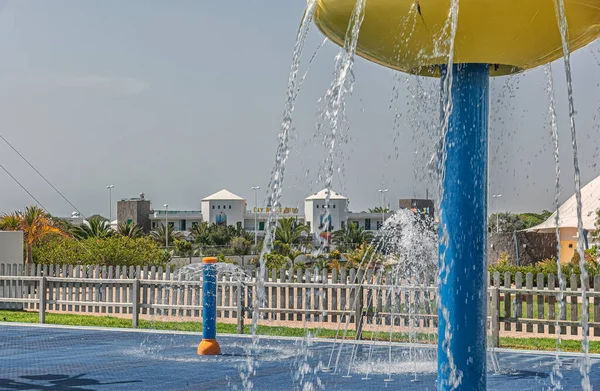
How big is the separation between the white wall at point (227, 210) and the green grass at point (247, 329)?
230ft

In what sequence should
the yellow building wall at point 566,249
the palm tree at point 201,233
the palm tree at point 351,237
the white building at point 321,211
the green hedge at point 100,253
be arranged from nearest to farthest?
the green hedge at point 100,253 → the yellow building wall at point 566,249 → the palm tree at point 201,233 → the palm tree at point 351,237 → the white building at point 321,211

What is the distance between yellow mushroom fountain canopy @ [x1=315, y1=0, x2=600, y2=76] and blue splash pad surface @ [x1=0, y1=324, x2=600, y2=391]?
5.17m

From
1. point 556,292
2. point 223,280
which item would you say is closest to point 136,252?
point 223,280

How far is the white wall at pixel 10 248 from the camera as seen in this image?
872 inches

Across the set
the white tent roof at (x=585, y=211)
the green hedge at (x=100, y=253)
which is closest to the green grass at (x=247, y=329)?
the green hedge at (x=100, y=253)

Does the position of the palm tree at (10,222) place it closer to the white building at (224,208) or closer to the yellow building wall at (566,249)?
the yellow building wall at (566,249)

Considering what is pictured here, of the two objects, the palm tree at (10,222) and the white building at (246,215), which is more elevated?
the white building at (246,215)

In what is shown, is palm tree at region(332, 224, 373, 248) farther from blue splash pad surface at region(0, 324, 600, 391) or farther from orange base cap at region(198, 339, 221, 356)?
orange base cap at region(198, 339, 221, 356)

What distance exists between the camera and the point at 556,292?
13.9 meters

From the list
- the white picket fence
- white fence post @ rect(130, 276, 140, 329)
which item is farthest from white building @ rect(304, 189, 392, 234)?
white fence post @ rect(130, 276, 140, 329)

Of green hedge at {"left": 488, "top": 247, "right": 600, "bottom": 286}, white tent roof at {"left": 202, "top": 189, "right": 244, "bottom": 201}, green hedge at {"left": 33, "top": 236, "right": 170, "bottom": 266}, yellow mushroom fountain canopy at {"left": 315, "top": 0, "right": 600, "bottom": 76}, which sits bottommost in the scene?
green hedge at {"left": 488, "top": 247, "right": 600, "bottom": 286}

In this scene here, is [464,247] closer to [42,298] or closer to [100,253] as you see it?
[42,298]

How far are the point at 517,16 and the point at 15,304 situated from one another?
60.9ft

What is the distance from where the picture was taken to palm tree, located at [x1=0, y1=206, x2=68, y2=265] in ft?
112
